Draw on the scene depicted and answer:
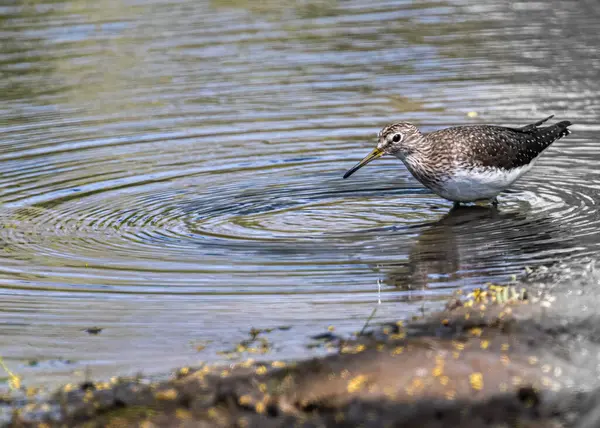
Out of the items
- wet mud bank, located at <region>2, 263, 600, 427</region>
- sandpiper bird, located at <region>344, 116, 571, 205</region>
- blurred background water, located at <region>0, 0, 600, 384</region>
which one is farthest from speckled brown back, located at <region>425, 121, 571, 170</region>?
wet mud bank, located at <region>2, 263, 600, 427</region>

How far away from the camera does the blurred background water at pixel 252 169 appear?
9.75 metres

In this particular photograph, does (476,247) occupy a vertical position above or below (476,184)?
below

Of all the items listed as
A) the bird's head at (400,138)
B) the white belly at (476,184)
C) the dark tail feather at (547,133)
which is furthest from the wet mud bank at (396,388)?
the dark tail feather at (547,133)

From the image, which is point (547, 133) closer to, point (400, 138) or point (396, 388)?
point (400, 138)

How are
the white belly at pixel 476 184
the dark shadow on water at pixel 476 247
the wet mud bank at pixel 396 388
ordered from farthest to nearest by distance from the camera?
1. the white belly at pixel 476 184
2. the dark shadow on water at pixel 476 247
3. the wet mud bank at pixel 396 388

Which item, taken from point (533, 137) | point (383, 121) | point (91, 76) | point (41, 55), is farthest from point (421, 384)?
point (41, 55)

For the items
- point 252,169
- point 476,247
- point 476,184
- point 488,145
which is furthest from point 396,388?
point 252,169

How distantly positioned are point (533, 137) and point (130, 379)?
292 inches

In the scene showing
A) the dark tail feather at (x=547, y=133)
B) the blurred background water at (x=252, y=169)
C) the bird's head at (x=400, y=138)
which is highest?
the bird's head at (x=400, y=138)

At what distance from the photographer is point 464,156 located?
12859 millimetres

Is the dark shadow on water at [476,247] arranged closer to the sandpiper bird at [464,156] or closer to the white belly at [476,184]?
the white belly at [476,184]

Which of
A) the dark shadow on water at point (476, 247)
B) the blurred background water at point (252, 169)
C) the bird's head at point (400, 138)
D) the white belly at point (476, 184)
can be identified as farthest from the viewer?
the bird's head at point (400, 138)

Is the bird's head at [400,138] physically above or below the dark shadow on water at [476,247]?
above

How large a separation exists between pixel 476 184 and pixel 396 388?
6033 millimetres
